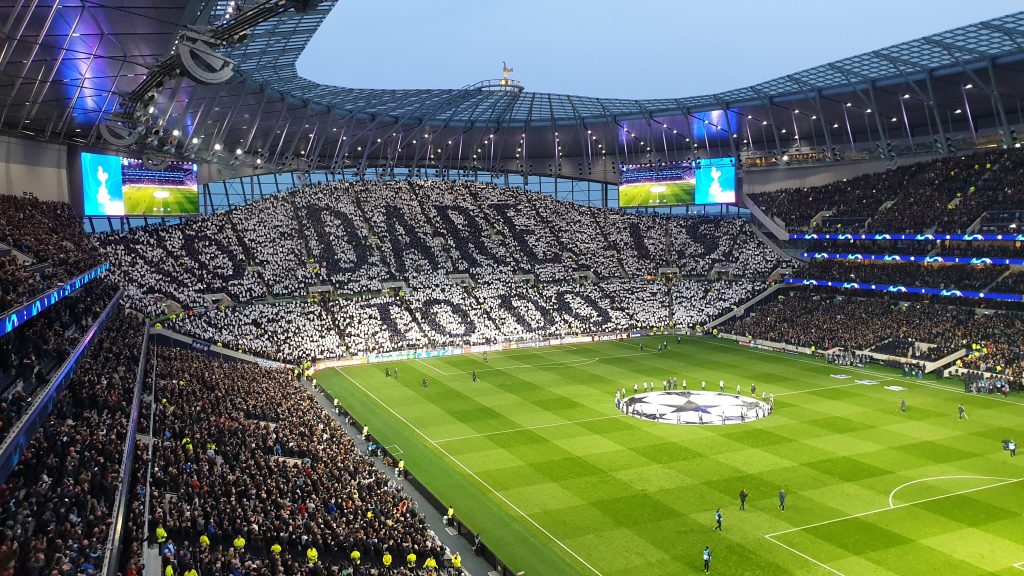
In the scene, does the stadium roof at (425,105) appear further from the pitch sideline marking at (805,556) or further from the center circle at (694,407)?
the center circle at (694,407)

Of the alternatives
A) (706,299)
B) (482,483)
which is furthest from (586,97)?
(482,483)

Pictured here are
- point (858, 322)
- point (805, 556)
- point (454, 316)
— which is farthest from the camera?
point (454, 316)

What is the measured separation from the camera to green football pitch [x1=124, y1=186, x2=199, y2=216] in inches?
2341

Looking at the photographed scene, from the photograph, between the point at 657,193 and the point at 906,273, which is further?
the point at 657,193

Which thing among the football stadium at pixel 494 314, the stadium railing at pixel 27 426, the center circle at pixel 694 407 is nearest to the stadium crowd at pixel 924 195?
the football stadium at pixel 494 314

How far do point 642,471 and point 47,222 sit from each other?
33236 millimetres

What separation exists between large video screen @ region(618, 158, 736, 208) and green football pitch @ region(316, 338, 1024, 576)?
34.0m

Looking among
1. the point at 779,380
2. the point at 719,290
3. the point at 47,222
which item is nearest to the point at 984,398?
the point at 779,380

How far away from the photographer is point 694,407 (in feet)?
134

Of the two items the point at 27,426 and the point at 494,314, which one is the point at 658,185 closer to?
the point at 494,314

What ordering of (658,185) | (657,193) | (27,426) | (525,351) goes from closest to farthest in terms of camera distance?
(27,426) < (525,351) < (658,185) < (657,193)

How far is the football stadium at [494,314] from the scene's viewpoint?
72.5 feet

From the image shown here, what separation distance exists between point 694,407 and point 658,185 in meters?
45.5

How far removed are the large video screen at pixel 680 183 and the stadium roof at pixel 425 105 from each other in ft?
17.0
